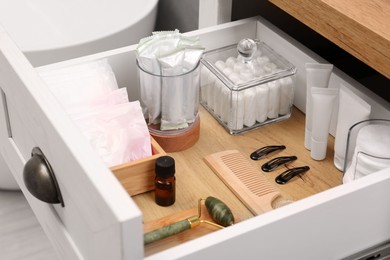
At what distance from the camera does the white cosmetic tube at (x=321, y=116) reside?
0.99m

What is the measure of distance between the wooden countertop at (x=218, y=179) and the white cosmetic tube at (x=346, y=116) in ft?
0.10

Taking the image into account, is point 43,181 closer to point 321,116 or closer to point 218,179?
point 218,179

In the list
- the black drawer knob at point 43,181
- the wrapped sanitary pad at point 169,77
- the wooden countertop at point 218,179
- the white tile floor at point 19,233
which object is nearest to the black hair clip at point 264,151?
the wooden countertop at point 218,179

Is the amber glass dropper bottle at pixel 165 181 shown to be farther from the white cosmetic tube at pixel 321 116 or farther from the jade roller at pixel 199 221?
the white cosmetic tube at pixel 321 116

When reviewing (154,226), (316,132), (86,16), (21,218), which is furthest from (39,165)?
(86,16)

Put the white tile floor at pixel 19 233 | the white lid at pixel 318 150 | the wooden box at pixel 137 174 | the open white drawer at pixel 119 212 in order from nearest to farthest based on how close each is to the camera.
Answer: the open white drawer at pixel 119 212 → the wooden box at pixel 137 174 → the white lid at pixel 318 150 → the white tile floor at pixel 19 233

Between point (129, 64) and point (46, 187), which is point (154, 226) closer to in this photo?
point (46, 187)

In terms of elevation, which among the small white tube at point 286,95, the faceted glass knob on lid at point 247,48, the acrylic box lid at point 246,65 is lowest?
the small white tube at point 286,95

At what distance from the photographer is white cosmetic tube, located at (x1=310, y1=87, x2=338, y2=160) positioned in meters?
0.99

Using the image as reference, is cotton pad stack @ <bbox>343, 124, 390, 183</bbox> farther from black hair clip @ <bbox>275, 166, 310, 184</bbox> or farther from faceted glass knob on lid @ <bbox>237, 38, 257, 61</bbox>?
faceted glass knob on lid @ <bbox>237, 38, 257, 61</bbox>

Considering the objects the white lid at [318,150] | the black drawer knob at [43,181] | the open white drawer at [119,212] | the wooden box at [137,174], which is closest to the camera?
the open white drawer at [119,212]

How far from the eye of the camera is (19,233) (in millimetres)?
1733

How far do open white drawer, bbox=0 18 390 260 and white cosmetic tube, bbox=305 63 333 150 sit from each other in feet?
0.18

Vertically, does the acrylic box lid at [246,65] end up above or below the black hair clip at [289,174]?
above
